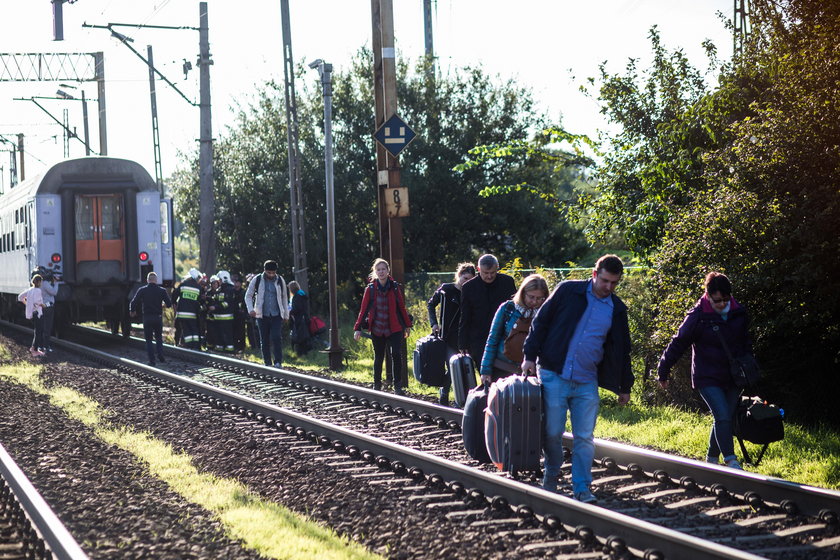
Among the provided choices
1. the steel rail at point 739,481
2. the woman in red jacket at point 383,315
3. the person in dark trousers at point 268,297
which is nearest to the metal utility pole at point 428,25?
the person in dark trousers at point 268,297

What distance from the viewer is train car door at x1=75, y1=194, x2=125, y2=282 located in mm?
21219

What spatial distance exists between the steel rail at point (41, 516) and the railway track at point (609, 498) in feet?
7.93

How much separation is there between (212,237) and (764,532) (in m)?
18.7

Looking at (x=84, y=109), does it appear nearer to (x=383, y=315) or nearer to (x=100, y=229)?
(x=100, y=229)

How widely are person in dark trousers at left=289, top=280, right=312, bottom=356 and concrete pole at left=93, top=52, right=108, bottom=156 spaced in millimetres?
17244

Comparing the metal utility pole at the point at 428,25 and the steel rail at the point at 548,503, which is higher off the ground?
the metal utility pole at the point at 428,25

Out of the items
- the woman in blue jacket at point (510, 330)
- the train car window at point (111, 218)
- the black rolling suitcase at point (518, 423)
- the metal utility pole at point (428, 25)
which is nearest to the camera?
the black rolling suitcase at point (518, 423)

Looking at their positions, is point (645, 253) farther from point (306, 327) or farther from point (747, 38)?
point (306, 327)

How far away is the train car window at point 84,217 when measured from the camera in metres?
21.2

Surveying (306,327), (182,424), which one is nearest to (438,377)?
(182,424)

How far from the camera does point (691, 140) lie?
Result: 533 inches

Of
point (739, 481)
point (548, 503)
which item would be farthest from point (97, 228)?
point (739, 481)

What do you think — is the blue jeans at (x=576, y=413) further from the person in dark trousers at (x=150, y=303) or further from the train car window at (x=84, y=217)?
the train car window at (x=84, y=217)

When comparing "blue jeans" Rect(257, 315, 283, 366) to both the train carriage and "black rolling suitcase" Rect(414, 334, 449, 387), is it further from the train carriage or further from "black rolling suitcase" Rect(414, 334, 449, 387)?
the train carriage
